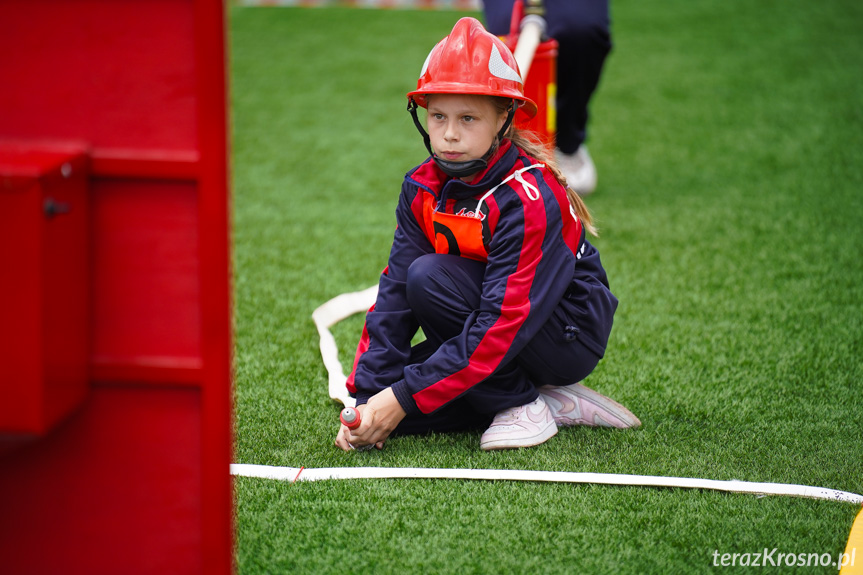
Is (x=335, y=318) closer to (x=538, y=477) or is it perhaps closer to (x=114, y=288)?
(x=538, y=477)

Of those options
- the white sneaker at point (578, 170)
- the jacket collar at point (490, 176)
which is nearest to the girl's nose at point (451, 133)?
the jacket collar at point (490, 176)

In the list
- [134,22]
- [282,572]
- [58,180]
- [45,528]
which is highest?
[134,22]

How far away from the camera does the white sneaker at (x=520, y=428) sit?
2264 mm

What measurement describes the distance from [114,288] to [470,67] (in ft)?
3.38

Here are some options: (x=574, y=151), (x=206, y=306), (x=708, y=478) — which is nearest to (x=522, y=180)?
(x=708, y=478)

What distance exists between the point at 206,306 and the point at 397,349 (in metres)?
1.00

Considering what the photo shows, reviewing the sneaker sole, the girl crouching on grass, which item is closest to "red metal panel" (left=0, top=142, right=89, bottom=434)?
the girl crouching on grass

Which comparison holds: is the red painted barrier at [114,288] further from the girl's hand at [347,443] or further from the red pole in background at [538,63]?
the red pole in background at [538,63]

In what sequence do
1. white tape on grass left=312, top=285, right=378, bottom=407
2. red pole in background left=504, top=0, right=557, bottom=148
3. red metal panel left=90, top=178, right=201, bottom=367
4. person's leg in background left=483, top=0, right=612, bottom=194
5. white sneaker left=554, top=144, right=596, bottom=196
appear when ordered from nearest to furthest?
red metal panel left=90, top=178, right=201, bottom=367, white tape on grass left=312, top=285, right=378, bottom=407, red pole in background left=504, top=0, right=557, bottom=148, person's leg in background left=483, top=0, right=612, bottom=194, white sneaker left=554, top=144, right=596, bottom=196

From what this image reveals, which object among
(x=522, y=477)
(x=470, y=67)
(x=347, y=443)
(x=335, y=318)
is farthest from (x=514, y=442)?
(x=335, y=318)

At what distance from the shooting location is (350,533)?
6.22ft

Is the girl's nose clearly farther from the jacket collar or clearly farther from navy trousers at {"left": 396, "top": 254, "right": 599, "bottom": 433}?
navy trousers at {"left": 396, "top": 254, "right": 599, "bottom": 433}

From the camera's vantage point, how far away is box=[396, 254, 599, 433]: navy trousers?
225 cm

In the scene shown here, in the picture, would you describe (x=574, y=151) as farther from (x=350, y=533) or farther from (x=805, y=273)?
(x=350, y=533)
